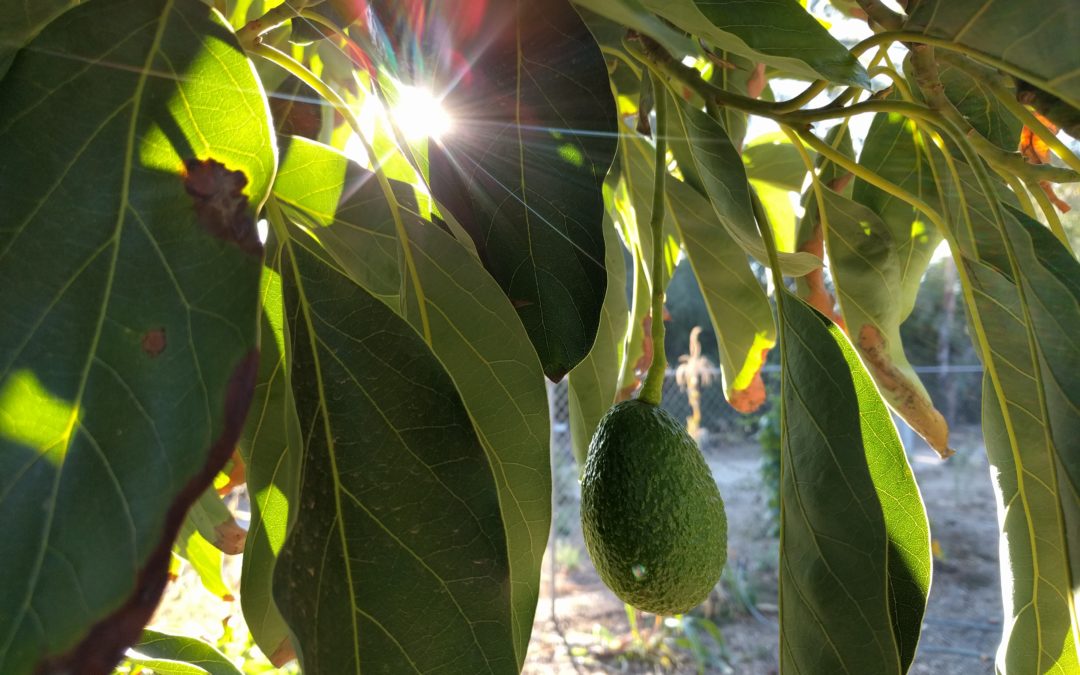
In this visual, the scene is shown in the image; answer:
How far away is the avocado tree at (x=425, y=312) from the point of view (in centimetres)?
27

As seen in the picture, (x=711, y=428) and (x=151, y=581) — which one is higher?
(x=711, y=428)

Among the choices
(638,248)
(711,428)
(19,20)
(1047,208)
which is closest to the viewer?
(19,20)

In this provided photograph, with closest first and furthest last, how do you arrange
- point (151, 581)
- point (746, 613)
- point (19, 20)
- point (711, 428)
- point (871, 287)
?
point (151, 581) < point (19, 20) < point (871, 287) < point (746, 613) < point (711, 428)

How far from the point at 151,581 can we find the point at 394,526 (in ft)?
0.57

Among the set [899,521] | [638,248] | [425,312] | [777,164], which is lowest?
[899,521]

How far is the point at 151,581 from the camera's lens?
0.81 ft

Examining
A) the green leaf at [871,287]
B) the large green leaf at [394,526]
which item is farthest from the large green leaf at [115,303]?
the green leaf at [871,287]

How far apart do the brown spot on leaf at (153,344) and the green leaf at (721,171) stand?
37 centimetres

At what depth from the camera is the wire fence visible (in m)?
5.03

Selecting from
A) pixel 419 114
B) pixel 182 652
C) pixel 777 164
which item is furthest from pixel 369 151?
pixel 777 164

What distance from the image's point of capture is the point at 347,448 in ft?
1.42

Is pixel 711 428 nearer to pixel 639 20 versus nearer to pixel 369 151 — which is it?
pixel 369 151

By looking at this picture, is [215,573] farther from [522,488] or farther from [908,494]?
[908,494]

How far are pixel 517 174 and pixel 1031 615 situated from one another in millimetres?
441
